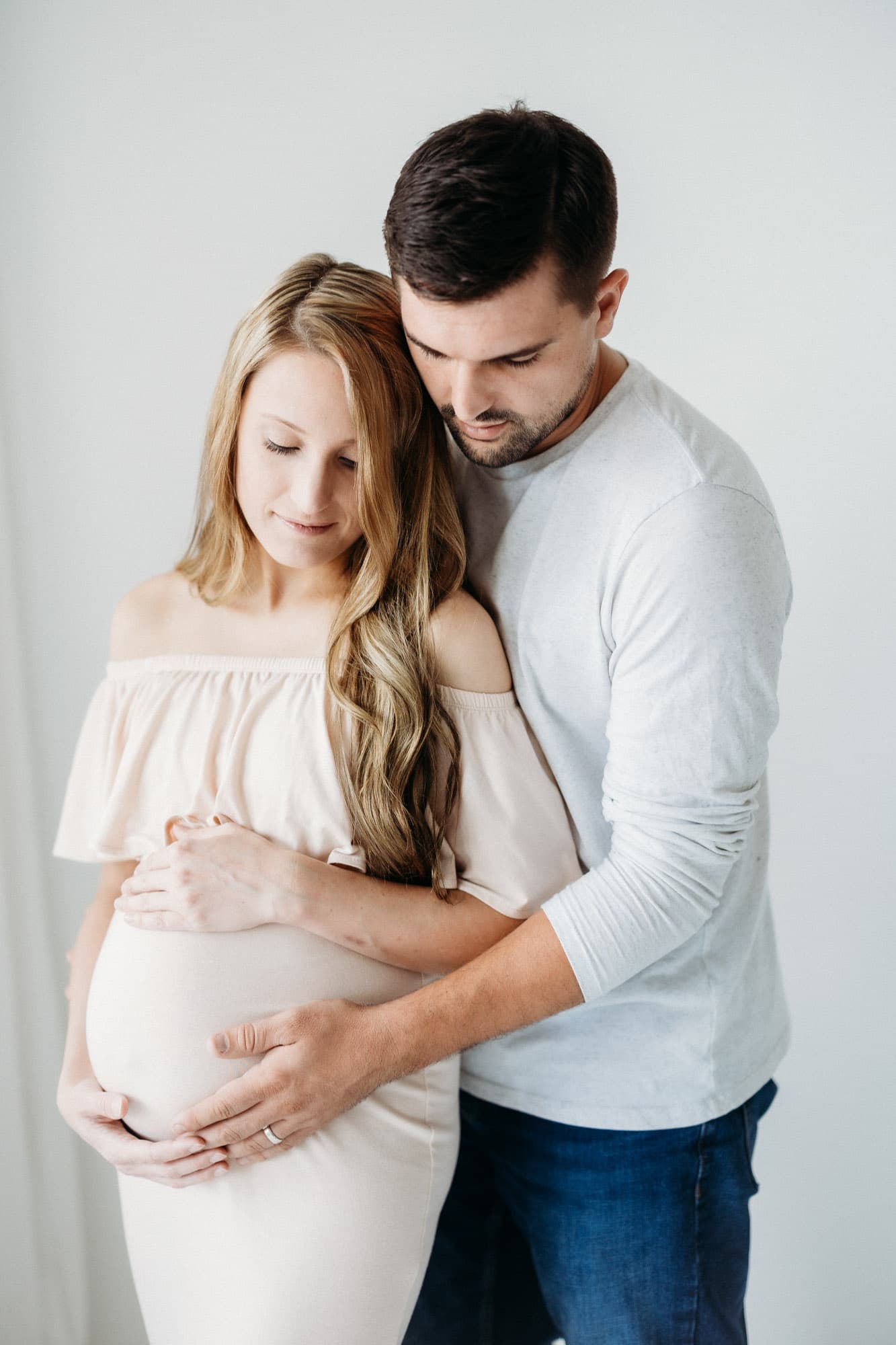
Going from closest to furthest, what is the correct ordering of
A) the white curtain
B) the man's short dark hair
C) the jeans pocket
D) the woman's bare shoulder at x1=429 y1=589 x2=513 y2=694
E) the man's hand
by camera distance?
the man's short dark hair, the man's hand, the woman's bare shoulder at x1=429 y1=589 x2=513 y2=694, the jeans pocket, the white curtain

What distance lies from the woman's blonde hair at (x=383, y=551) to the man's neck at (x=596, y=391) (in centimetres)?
14

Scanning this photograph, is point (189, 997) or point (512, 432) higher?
point (512, 432)

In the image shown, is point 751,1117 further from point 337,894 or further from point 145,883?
point 145,883

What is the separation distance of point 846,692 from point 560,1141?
776 mm

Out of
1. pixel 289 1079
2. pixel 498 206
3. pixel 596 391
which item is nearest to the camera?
pixel 498 206

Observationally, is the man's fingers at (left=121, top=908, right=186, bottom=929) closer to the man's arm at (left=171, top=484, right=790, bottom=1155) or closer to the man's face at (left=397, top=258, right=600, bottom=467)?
the man's arm at (left=171, top=484, right=790, bottom=1155)

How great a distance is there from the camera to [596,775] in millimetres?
1238

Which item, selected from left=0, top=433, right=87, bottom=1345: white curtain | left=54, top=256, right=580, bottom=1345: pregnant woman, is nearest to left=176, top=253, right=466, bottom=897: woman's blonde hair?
left=54, top=256, right=580, bottom=1345: pregnant woman

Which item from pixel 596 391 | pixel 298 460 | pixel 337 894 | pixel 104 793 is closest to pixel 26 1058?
pixel 104 793

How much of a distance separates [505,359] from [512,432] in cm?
8

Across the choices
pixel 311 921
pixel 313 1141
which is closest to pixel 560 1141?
pixel 313 1141

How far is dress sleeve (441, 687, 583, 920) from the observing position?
117 cm

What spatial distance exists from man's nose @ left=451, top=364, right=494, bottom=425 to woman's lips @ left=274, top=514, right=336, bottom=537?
8.1 inches

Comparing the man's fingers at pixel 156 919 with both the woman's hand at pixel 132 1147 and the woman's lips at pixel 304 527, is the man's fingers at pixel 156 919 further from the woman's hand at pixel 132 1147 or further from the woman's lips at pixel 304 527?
the woman's lips at pixel 304 527
